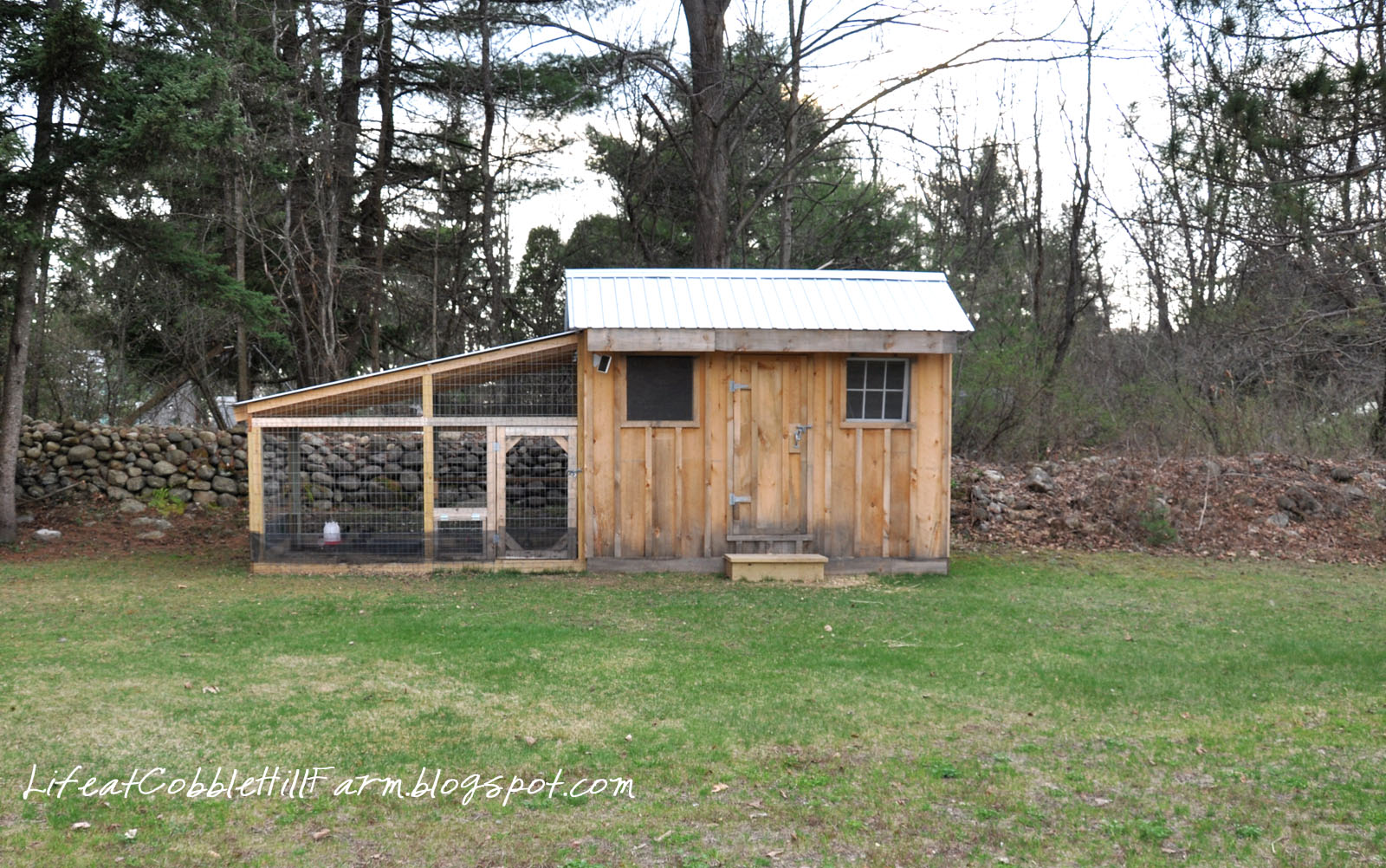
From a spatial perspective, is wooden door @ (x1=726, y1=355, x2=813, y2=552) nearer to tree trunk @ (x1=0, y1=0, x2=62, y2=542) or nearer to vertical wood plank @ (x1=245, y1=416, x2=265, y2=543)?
vertical wood plank @ (x1=245, y1=416, x2=265, y2=543)

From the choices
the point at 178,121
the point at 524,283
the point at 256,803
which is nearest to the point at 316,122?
the point at 178,121

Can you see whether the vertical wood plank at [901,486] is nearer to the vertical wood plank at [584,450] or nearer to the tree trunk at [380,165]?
the vertical wood plank at [584,450]

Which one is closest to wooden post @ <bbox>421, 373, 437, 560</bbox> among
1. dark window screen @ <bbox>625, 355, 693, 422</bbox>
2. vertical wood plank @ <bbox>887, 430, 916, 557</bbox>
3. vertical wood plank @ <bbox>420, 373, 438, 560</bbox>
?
vertical wood plank @ <bbox>420, 373, 438, 560</bbox>

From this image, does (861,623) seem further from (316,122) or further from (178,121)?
(316,122)

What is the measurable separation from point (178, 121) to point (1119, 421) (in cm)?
1519

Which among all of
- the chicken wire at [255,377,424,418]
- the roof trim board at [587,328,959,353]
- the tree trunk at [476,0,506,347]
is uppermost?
the tree trunk at [476,0,506,347]

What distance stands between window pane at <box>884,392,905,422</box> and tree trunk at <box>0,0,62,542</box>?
9.45 meters

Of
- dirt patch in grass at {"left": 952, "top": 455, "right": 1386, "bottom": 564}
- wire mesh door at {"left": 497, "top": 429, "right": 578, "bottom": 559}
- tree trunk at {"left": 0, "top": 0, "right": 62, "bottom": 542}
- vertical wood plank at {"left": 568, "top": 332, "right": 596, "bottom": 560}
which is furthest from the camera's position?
dirt patch in grass at {"left": 952, "top": 455, "right": 1386, "bottom": 564}

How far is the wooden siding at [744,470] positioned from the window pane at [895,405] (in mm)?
120

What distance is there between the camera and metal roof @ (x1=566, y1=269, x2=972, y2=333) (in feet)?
36.2

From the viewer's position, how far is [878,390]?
11461 millimetres

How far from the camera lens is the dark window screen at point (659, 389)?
11.2 metres

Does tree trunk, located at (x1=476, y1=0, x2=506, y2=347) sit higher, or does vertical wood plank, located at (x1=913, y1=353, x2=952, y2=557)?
tree trunk, located at (x1=476, y1=0, x2=506, y2=347)

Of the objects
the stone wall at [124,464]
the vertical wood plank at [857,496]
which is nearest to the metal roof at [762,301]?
the vertical wood plank at [857,496]
